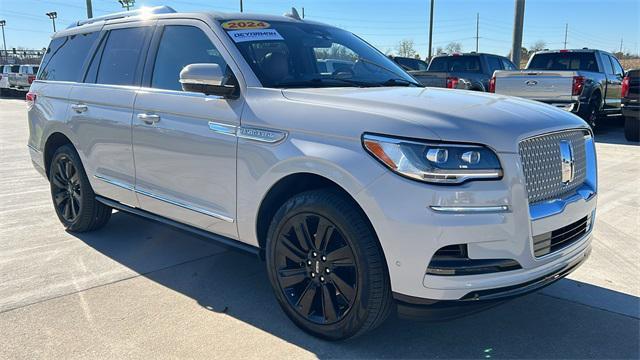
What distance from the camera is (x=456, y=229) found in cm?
249

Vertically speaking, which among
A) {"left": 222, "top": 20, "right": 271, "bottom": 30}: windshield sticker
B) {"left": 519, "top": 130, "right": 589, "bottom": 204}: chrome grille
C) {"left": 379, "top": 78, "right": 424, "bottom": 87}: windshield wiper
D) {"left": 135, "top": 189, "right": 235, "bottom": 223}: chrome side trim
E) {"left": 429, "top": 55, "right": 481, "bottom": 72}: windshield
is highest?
{"left": 222, "top": 20, "right": 271, "bottom": 30}: windshield sticker

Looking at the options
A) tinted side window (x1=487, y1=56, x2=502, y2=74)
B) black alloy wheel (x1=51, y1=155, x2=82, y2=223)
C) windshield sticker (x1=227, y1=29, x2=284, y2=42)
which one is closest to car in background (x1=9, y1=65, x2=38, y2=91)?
tinted side window (x1=487, y1=56, x2=502, y2=74)

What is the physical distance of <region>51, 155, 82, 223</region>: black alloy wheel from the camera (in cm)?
511

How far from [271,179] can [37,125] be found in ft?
11.7

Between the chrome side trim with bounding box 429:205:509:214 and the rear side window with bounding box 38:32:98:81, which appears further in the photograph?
the rear side window with bounding box 38:32:98:81

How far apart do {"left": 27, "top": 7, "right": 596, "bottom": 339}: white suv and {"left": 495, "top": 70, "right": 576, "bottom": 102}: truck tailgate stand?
772 cm

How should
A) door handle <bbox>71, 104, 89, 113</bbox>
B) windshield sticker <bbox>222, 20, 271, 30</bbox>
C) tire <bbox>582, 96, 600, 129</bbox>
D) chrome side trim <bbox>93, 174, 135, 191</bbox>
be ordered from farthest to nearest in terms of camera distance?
tire <bbox>582, 96, 600, 129</bbox> < door handle <bbox>71, 104, 89, 113</bbox> < chrome side trim <bbox>93, 174, 135, 191</bbox> < windshield sticker <bbox>222, 20, 271, 30</bbox>

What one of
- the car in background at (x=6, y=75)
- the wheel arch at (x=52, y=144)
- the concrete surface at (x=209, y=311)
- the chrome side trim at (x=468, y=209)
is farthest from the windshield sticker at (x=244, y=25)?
the car in background at (x=6, y=75)

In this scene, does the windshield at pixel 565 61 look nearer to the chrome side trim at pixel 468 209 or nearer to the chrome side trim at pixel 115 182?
the chrome side trim at pixel 115 182

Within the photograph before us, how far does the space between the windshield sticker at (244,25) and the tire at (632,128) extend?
948 centimetres

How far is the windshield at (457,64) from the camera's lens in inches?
556

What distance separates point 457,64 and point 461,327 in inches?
476

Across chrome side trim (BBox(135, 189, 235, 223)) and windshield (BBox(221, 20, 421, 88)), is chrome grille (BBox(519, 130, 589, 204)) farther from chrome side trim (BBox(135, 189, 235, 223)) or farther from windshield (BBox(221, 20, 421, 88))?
chrome side trim (BBox(135, 189, 235, 223))

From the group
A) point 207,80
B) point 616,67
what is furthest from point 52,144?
point 616,67
